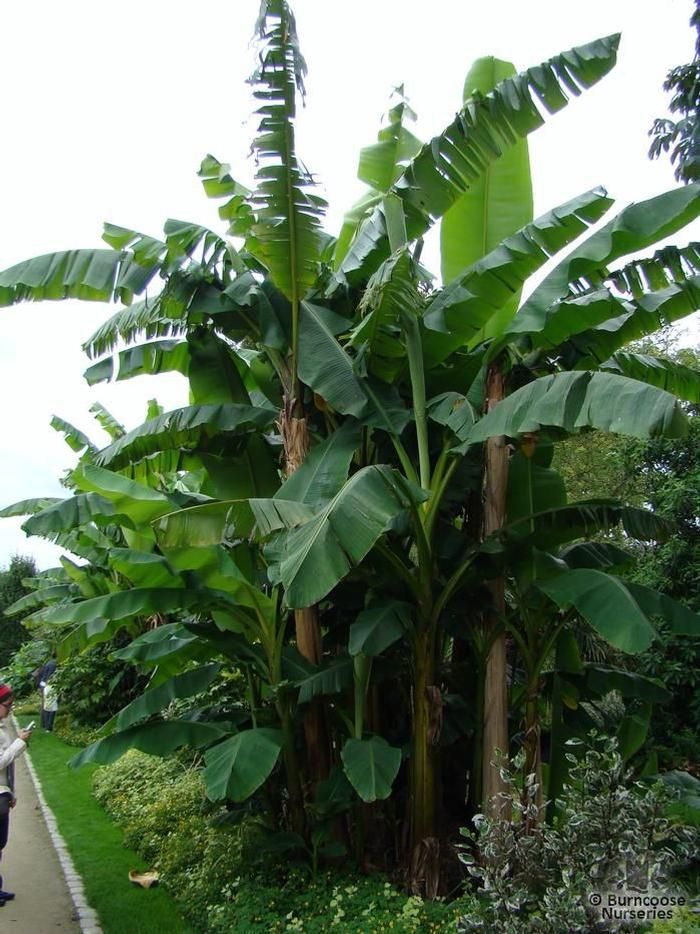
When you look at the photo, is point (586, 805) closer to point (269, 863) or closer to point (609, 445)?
point (269, 863)

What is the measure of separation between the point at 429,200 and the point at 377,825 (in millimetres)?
5051

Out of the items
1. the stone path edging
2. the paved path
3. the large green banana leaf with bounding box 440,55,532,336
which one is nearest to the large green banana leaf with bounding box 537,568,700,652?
the large green banana leaf with bounding box 440,55,532,336

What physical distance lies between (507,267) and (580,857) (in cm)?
394

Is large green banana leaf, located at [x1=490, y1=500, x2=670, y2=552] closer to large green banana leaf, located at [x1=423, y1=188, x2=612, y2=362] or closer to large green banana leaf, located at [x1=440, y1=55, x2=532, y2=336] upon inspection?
large green banana leaf, located at [x1=423, y1=188, x2=612, y2=362]

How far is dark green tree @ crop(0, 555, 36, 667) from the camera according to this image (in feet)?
88.2

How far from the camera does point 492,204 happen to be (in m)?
7.13

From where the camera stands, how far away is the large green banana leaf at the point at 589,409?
443cm

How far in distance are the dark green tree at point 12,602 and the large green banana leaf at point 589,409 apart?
2471 cm

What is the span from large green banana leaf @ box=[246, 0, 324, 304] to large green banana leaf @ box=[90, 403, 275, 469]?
3.49 feet

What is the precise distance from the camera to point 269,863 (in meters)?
6.56

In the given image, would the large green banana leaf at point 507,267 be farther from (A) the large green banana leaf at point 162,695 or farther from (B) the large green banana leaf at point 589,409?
(A) the large green banana leaf at point 162,695

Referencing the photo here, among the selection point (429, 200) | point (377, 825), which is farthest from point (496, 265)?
point (377, 825)

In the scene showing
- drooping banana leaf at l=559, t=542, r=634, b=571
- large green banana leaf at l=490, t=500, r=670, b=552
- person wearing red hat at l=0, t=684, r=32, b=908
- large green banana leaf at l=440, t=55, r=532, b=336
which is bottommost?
person wearing red hat at l=0, t=684, r=32, b=908

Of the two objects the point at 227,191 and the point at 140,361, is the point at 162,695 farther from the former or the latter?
the point at 227,191
